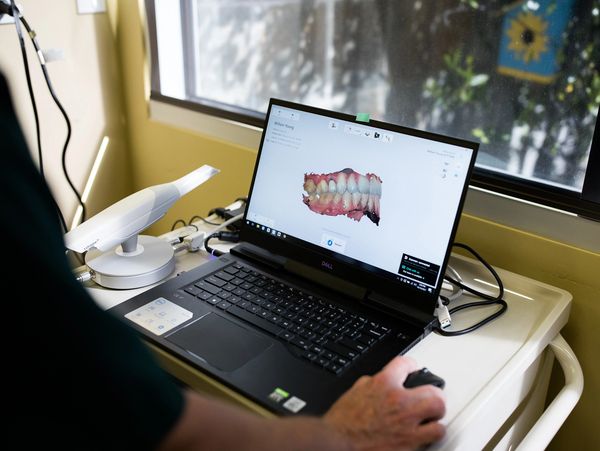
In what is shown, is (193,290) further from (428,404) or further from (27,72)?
(27,72)

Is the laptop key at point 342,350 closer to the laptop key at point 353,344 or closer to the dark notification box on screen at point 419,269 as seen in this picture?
the laptop key at point 353,344

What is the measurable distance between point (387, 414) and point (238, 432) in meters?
0.25

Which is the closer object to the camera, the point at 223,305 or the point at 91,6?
the point at 223,305

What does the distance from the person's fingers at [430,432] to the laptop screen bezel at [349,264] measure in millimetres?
276

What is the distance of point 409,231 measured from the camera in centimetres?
108

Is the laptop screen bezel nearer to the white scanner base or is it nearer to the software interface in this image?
the software interface

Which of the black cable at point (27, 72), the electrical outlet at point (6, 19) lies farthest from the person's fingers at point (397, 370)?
the electrical outlet at point (6, 19)

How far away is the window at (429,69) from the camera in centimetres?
118

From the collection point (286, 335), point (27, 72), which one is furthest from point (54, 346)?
point (27, 72)

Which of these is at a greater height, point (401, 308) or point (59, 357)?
point (59, 357)

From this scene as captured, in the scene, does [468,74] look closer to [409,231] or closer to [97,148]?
[409,231]

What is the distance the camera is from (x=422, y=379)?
0.88 m

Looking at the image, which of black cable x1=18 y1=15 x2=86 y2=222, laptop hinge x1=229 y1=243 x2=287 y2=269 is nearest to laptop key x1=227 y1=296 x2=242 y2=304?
laptop hinge x1=229 y1=243 x2=287 y2=269

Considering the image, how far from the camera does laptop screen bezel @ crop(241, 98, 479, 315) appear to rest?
40.9 inches
